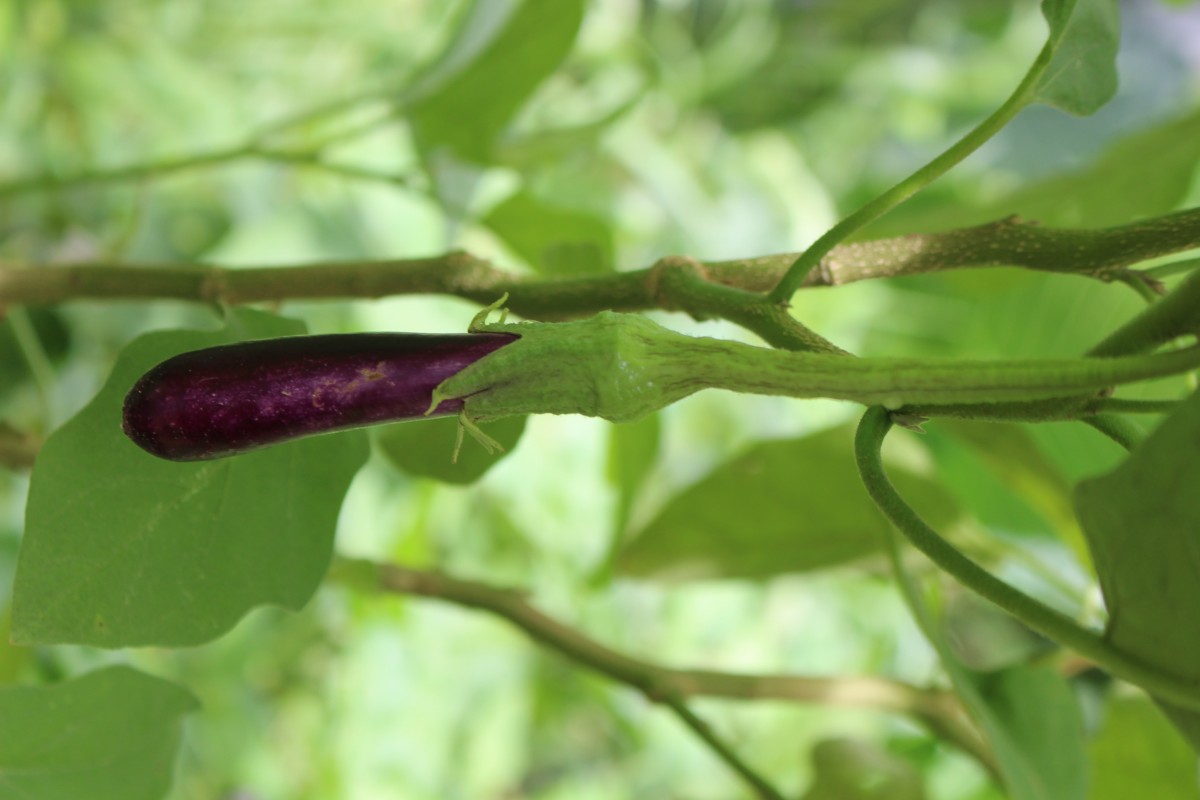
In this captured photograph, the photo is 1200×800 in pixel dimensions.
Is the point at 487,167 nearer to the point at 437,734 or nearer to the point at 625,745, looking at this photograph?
the point at 437,734

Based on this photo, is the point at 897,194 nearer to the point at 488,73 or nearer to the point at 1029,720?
the point at 1029,720

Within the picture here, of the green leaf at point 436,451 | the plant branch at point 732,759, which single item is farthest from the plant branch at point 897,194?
the plant branch at point 732,759

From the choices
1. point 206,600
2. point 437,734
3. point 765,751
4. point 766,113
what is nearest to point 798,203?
point 766,113

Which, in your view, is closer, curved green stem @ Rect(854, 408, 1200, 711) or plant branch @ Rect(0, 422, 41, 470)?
curved green stem @ Rect(854, 408, 1200, 711)

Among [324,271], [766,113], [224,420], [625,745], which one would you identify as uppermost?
[766,113]

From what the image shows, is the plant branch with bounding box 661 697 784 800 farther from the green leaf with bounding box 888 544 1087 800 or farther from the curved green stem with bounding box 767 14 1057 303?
the curved green stem with bounding box 767 14 1057 303

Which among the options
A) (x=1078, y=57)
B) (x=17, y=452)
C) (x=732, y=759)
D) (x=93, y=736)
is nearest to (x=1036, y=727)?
(x=732, y=759)

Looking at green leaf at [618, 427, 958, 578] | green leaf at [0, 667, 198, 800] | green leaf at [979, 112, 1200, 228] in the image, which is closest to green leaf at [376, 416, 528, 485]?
green leaf at [0, 667, 198, 800]

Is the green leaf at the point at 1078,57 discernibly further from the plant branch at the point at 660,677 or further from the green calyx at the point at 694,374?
the plant branch at the point at 660,677
